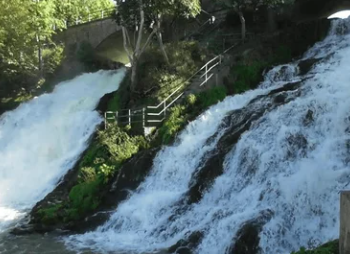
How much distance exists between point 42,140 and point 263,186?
14.2m

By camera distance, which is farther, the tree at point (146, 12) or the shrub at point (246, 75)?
the tree at point (146, 12)

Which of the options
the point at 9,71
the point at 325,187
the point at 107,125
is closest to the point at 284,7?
the point at 107,125

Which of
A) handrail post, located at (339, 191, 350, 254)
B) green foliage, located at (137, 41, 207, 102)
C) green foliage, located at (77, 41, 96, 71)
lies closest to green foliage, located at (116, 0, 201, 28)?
green foliage, located at (137, 41, 207, 102)

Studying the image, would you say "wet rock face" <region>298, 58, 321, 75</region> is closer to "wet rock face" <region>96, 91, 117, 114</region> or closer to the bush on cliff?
the bush on cliff

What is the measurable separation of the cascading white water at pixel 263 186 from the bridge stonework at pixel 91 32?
18969mm

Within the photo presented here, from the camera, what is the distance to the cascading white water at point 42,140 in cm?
1861

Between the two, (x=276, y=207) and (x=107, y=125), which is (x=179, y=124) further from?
(x=276, y=207)

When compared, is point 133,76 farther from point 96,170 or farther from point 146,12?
point 96,170

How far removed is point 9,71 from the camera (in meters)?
31.3

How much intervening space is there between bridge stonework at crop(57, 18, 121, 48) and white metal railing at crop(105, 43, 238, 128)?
1295 cm

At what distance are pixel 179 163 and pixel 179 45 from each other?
29.7ft

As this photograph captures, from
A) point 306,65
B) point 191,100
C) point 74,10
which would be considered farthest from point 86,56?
point 306,65

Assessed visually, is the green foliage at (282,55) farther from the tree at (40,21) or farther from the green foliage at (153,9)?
the tree at (40,21)

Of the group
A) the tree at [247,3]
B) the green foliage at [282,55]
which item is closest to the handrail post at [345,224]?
the green foliage at [282,55]
